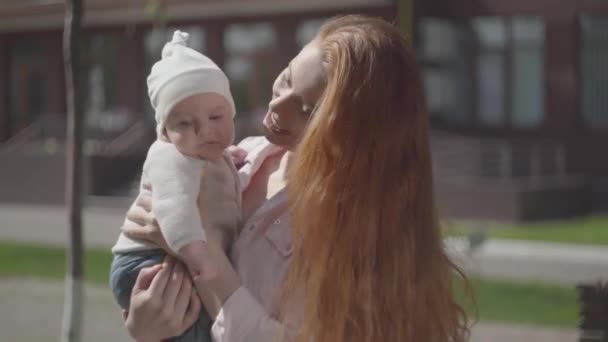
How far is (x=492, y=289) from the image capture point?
980 centimetres

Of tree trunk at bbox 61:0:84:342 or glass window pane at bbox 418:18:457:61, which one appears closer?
tree trunk at bbox 61:0:84:342

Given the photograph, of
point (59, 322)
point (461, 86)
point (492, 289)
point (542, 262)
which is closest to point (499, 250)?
point (542, 262)

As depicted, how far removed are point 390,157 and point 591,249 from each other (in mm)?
10926

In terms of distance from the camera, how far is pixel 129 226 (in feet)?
7.01

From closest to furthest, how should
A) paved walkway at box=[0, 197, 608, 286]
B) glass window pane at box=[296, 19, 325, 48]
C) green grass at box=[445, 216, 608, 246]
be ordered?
1. paved walkway at box=[0, 197, 608, 286]
2. green grass at box=[445, 216, 608, 246]
3. glass window pane at box=[296, 19, 325, 48]

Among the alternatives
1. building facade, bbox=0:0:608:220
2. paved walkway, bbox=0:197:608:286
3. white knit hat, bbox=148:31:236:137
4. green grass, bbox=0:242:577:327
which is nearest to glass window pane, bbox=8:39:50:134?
building facade, bbox=0:0:608:220

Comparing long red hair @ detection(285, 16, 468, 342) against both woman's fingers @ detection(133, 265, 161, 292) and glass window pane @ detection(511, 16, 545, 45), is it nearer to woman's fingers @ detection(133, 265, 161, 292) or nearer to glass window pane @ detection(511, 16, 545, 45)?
woman's fingers @ detection(133, 265, 161, 292)

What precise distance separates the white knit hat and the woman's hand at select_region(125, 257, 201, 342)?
0.26 meters

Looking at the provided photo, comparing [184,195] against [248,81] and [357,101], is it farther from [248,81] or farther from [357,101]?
[248,81]

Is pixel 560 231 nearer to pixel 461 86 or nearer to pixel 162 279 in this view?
pixel 461 86

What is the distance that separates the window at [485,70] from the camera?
19078 mm

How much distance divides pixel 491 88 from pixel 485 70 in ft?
1.35

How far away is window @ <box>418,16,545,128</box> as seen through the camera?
62.6ft

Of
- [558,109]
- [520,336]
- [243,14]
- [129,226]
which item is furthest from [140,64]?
[129,226]
